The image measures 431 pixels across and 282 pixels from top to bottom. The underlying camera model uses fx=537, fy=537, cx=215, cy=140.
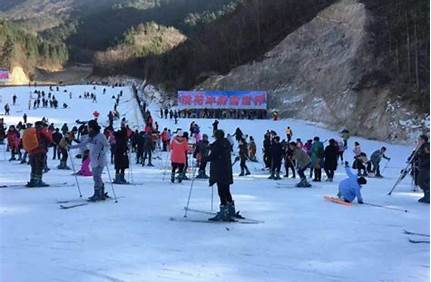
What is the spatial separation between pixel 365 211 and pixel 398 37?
119ft

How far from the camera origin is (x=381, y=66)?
144 feet

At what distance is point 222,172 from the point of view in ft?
29.7

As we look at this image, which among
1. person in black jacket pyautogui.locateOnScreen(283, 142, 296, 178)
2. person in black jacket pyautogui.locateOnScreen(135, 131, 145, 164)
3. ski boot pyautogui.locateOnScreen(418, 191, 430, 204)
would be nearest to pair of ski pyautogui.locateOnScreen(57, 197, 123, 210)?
ski boot pyautogui.locateOnScreen(418, 191, 430, 204)

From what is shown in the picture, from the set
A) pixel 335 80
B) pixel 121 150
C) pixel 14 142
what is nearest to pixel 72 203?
pixel 121 150

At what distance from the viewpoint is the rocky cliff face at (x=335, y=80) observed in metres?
38.3

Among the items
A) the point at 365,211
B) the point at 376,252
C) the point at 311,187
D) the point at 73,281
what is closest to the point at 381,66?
the point at 311,187

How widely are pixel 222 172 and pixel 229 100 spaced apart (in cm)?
4207

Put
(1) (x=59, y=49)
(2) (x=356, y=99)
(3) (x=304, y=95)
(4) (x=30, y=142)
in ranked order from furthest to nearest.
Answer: (1) (x=59, y=49) < (3) (x=304, y=95) < (2) (x=356, y=99) < (4) (x=30, y=142)

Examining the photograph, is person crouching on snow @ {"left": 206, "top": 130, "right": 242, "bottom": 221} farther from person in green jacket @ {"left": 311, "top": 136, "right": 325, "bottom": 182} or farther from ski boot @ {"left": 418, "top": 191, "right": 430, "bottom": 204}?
person in green jacket @ {"left": 311, "top": 136, "right": 325, "bottom": 182}

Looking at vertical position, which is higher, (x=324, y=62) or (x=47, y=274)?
(x=324, y=62)

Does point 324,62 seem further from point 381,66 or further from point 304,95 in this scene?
point 381,66

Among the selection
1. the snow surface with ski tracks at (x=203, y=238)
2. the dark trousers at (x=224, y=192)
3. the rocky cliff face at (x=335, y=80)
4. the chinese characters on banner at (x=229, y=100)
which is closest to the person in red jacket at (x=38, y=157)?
the snow surface with ski tracks at (x=203, y=238)

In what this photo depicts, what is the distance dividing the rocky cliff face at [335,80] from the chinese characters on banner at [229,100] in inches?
87.3

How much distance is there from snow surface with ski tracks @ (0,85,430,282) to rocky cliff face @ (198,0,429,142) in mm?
25714
